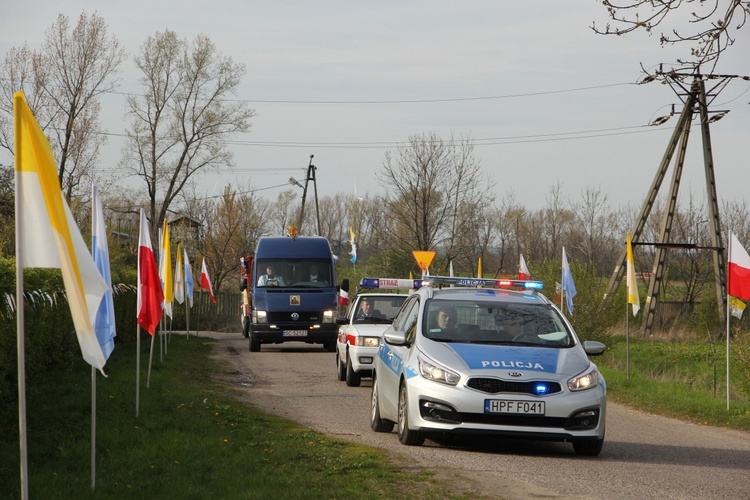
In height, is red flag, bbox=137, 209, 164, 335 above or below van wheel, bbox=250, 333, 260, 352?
above

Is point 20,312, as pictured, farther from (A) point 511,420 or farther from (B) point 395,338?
(B) point 395,338

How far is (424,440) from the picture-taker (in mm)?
11156

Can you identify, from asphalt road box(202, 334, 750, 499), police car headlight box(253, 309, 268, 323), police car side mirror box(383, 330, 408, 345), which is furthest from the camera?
police car headlight box(253, 309, 268, 323)

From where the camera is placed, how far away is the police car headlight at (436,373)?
1038 centimetres

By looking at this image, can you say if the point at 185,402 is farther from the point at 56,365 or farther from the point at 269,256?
the point at 269,256

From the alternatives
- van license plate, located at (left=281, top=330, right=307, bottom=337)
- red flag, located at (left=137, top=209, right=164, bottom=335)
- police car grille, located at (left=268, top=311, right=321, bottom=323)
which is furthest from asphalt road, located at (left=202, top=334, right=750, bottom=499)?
van license plate, located at (left=281, top=330, right=307, bottom=337)

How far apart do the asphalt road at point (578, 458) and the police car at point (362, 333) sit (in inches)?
58.0

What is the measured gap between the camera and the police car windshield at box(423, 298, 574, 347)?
11266 millimetres

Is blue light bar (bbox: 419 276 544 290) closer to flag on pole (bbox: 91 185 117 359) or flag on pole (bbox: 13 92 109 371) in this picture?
flag on pole (bbox: 91 185 117 359)

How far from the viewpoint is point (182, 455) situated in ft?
32.1

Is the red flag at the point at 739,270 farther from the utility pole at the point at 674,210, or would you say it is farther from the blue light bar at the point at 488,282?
the utility pole at the point at 674,210

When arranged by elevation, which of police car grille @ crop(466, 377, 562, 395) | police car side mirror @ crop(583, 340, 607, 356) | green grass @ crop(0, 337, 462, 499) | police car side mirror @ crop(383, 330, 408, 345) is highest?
police car side mirror @ crop(383, 330, 408, 345)

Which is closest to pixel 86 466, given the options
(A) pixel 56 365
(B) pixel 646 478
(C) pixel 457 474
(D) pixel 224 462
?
(D) pixel 224 462

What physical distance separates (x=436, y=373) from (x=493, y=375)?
572mm
